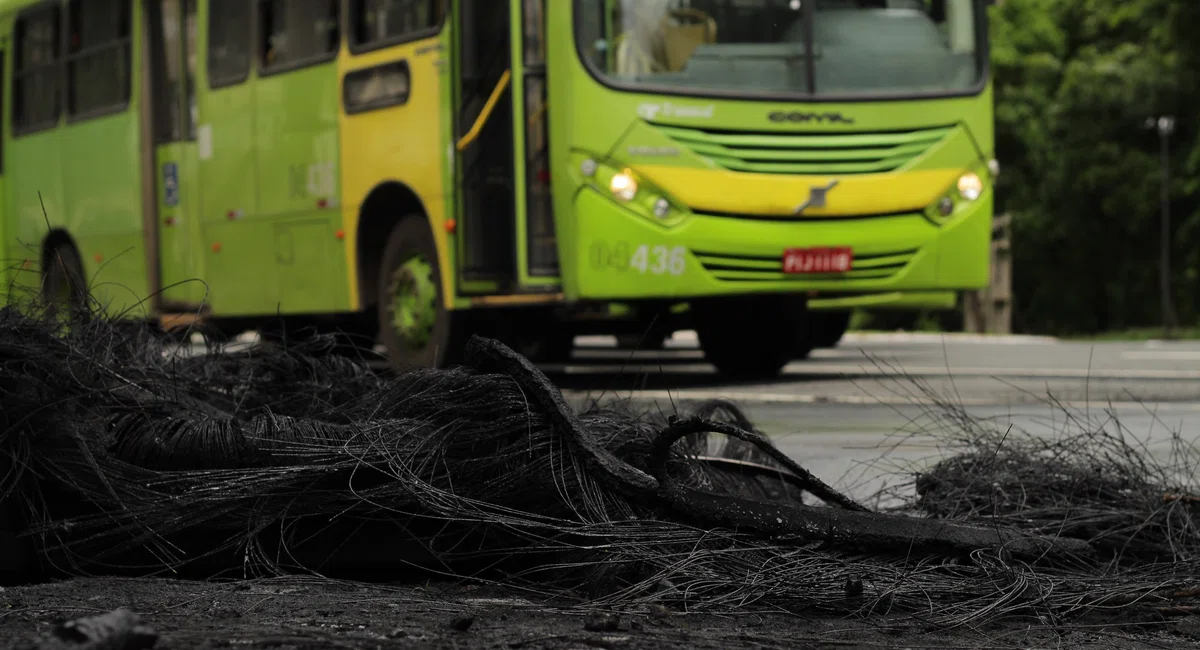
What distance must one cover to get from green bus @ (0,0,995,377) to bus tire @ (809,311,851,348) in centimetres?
176

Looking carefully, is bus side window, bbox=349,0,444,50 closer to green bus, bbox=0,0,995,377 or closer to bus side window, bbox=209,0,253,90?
green bus, bbox=0,0,995,377

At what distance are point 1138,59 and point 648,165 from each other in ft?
117

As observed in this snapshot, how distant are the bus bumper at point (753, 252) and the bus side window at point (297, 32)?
276 cm

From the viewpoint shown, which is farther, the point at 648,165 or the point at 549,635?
the point at 648,165

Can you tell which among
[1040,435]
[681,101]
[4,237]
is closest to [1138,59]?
[4,237]

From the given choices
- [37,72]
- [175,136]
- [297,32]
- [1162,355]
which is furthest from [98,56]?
[1162,355]

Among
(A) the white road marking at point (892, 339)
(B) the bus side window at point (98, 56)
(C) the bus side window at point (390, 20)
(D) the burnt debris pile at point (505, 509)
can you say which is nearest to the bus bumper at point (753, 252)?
(C) the bus side window at point (390, 20)

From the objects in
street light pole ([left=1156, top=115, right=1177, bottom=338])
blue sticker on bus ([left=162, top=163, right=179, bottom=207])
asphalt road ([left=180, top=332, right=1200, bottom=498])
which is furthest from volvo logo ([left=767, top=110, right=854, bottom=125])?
street light pole ([left=1156, top=115, right=1177, bottom=338])

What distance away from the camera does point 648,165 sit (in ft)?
39.1

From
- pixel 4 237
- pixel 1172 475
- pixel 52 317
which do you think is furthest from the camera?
pixel 4 237

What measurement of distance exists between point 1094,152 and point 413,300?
3639 cm

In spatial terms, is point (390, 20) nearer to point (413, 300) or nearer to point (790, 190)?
point (413, 300)

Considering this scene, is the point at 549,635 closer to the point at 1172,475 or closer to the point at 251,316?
the point at 1172,475

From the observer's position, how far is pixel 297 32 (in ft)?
45.8
